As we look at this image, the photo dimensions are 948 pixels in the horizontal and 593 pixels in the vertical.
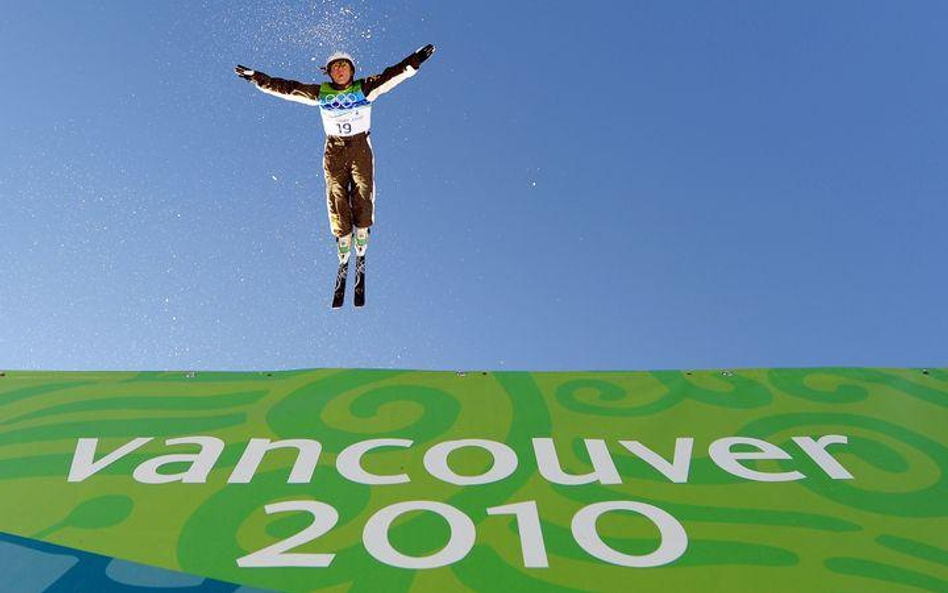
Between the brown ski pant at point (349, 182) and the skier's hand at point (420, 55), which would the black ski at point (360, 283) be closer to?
the brown ski pant at point (349, 182)

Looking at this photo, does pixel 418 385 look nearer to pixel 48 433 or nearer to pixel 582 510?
pixel 582 510

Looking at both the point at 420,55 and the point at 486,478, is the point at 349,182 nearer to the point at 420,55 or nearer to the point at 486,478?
the point at 420,55

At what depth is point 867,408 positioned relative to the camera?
10.3 ft

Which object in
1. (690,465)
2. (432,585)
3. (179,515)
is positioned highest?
(690,465)

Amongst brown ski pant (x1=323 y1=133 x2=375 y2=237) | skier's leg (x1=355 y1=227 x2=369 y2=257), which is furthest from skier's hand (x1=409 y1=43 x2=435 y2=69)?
skier's leg (x1=355 y1=227 x2=369 y2=257)

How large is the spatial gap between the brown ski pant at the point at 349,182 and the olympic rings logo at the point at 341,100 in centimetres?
20

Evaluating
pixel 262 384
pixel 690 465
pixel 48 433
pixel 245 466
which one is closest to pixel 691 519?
pixel 690 465

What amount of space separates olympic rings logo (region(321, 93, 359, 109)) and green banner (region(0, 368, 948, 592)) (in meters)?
2.69

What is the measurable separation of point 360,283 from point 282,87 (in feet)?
4.41

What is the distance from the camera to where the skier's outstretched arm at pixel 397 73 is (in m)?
5.49

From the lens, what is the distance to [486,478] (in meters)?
2.72

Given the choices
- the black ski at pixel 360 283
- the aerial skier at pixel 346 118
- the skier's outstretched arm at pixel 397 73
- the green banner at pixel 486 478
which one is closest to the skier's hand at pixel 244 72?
the aerial skier at pixel 346 118

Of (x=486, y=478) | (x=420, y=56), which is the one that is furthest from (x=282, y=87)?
(x=486, y=478)

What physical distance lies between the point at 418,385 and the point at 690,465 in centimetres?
98
